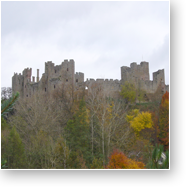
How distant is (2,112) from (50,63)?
29.4 meters

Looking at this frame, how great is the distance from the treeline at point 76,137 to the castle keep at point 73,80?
288cm

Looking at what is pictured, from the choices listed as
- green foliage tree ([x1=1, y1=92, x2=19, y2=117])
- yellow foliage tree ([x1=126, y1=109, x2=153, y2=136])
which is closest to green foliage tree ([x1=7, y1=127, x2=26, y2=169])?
green foliage tree ([x1=1, y1=92, x2=19, y2=117])

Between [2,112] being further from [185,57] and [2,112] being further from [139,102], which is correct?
[139,102]

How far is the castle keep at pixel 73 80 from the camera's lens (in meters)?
30.6

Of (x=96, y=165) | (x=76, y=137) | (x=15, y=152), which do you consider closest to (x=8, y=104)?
(x=15, y=152)

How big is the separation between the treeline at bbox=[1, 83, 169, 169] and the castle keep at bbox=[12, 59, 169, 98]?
113 inches

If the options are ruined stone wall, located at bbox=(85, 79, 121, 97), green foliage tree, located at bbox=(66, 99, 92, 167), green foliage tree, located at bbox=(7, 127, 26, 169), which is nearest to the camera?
green foliage tree, located at bbox=(7, 127, 26, 169)

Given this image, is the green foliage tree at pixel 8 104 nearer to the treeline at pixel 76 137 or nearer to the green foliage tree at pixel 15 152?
the treeline at pixel 76 137

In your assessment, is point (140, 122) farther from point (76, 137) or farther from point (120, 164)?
point (120, 164)

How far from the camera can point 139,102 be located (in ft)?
109

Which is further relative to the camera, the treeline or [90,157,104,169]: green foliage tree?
[90,157,104,169]: green foliage tree

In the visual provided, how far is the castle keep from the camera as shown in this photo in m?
30.6

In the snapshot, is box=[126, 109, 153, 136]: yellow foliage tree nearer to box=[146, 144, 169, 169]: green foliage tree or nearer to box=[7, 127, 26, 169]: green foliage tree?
box=[7, 127, 26, 169]: green foliage tree

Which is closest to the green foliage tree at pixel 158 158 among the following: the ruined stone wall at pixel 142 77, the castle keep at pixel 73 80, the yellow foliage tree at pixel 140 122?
the yellow foliage tree at pixel 140 122
